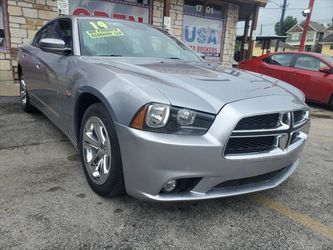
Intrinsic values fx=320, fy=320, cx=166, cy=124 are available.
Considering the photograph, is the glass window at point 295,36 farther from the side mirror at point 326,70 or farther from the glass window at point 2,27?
the glass window at point 2,27

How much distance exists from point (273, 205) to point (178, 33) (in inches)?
389

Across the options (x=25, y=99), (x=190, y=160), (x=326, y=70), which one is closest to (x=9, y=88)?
(x=25, y=99)

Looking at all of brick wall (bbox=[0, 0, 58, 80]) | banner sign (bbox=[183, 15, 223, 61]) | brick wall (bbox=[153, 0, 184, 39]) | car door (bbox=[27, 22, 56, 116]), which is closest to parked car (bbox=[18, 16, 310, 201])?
car door (bbox=[27, 22, 56, 116])

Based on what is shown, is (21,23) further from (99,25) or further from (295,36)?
(295,36)

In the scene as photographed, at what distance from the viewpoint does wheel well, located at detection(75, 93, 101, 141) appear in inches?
104

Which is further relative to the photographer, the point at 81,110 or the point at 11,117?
the point at 11,117

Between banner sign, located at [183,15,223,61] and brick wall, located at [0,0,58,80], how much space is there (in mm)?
5271

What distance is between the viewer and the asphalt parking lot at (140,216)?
2113 millimetres

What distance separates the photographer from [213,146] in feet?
6.62

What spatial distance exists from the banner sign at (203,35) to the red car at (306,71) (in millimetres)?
4109

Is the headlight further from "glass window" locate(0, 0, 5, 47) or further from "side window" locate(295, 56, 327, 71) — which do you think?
"glass window" locate(0, 0, 5, 47)

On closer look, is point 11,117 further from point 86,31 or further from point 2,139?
point 86,31

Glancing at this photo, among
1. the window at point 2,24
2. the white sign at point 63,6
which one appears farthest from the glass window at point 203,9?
the window at point 2,24

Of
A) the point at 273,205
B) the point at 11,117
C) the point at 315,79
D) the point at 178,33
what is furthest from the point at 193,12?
the point at 273,205
